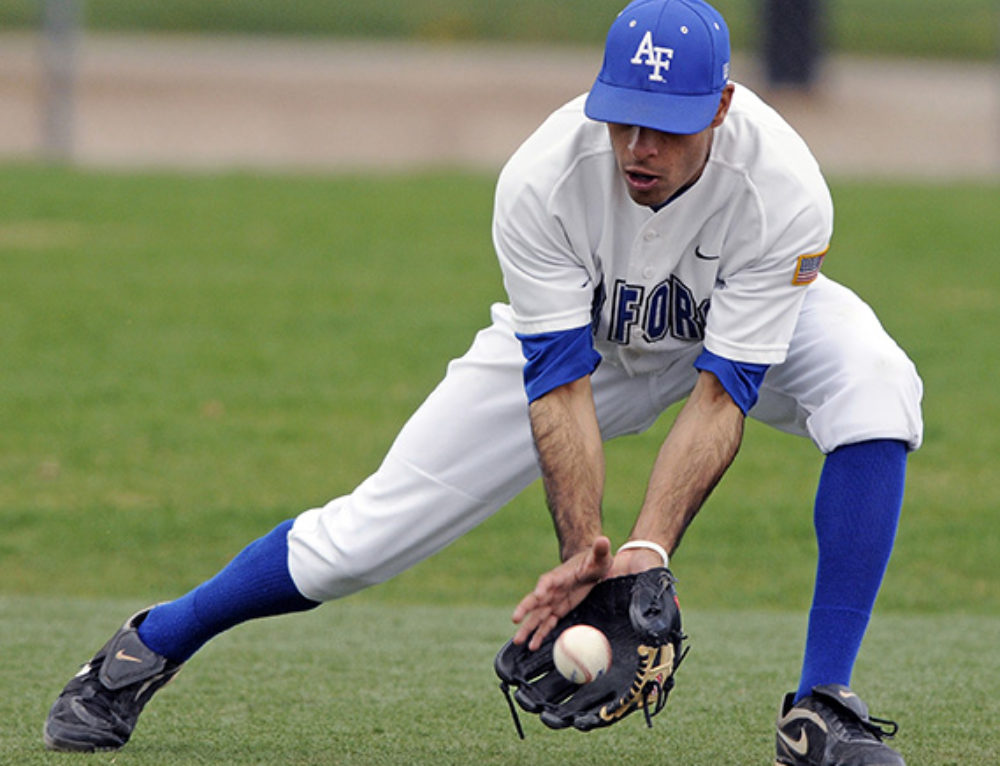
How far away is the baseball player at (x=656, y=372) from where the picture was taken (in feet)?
12.4

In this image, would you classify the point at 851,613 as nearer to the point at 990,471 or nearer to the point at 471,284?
the point at 990,471

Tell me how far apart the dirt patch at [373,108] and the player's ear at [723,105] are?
13285 mm

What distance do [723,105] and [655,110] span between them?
242 mm

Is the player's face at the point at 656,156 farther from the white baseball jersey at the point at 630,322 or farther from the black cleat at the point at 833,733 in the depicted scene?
the black cleat at the point at 833,733

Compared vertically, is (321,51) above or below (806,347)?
below

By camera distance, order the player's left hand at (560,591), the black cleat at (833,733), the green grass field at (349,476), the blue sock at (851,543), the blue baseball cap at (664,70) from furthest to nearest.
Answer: the green grass field at (349,476) → the blue sock at (851,543) → the black cleat at (833,733) → the blue baseball cap at (664,70) → the player's left hand at (560,591)

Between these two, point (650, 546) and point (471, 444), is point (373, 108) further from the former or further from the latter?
point (650, 546)

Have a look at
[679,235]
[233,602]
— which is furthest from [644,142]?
[233,602]

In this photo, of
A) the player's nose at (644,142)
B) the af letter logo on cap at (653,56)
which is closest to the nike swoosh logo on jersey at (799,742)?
the player's nose at (644,142)

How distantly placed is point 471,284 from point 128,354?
2768mm

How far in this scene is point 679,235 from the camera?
400cm

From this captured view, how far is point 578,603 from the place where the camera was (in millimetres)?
3748

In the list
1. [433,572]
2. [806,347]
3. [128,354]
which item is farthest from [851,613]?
[128,354]

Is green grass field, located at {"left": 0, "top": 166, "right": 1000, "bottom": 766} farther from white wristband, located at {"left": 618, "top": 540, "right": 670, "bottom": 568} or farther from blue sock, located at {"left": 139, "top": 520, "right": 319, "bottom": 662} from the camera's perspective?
white wristband, located at {"left": 618, "top": 540, "right": 670, "bottom": 568}
